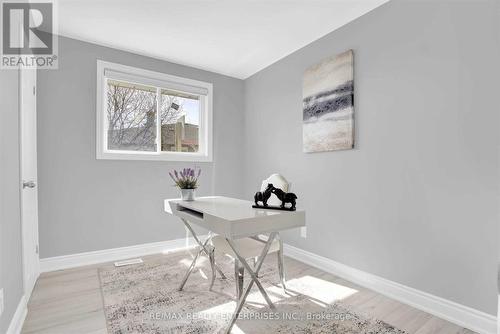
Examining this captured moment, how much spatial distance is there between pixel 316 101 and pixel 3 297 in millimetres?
2764

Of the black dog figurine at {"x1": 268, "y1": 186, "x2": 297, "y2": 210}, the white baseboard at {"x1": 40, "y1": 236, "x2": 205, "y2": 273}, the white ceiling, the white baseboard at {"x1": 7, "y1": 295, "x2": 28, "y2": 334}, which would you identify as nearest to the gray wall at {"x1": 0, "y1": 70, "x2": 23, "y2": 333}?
the white baseboard at {"x1": 7, "y1": 295, "x2": 28, "y2": 334}

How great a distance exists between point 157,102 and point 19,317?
95.4 inches

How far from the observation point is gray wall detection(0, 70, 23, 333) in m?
1.38

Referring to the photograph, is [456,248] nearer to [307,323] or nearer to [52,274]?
[307,323]

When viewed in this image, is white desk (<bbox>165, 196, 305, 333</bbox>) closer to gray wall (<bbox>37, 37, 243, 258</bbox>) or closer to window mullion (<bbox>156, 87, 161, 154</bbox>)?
gray wall (<bbox>37, 37, 243, 258</bbox>)

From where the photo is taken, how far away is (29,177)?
213 cm

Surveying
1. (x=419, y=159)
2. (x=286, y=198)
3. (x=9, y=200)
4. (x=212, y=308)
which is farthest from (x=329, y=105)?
(x=9, y=200)

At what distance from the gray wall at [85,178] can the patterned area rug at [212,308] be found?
0.58m

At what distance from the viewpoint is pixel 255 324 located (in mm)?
1711

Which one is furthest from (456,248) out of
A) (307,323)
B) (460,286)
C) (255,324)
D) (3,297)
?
(3,297)

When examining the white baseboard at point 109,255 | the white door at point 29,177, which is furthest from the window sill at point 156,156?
the white baseboard at point 109,255

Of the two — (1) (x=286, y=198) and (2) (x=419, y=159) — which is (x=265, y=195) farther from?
(2) (x=419, y=159)

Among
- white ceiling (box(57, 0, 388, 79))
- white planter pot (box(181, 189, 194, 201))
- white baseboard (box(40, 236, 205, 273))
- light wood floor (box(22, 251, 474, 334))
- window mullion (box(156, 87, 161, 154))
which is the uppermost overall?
white ceiling (box(57, 0, 388, 79))

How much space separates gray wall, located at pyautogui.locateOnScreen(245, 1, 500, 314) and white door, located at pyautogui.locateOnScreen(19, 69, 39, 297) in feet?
8.19
